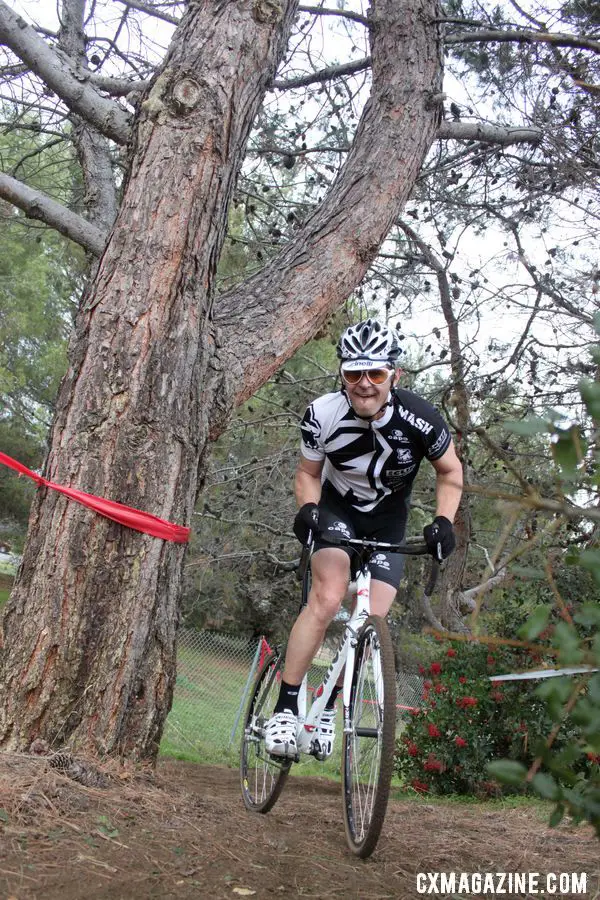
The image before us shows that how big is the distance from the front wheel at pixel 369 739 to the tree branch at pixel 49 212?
305 cm

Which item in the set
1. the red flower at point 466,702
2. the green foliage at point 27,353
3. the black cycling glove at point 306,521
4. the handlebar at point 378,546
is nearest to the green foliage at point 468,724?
the red flower at point 466,702

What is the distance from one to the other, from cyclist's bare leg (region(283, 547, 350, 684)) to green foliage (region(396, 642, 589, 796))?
10.3 ft

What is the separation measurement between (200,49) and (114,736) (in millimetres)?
3273

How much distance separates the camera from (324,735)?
3.97m

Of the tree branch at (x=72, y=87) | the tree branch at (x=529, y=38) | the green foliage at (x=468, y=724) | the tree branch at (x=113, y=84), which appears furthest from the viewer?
the green foliage at (x=468, y=724)

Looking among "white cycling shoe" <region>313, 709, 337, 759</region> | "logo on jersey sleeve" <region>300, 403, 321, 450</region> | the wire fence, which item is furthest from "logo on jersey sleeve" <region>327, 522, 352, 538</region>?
the wire fence

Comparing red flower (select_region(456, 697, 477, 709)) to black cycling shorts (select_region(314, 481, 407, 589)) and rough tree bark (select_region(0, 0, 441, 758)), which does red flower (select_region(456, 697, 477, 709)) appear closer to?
black cycling shorts (select_region(314, 481, 407, 589))

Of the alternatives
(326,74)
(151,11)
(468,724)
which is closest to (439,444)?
(468,724)

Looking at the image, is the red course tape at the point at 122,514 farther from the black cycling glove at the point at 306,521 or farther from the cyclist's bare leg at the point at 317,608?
the cyclist's bare leg at the point at 317,608

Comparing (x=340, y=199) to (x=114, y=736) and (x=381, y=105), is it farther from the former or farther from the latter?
(x=114, y=736)

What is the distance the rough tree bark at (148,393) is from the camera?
11.9ft

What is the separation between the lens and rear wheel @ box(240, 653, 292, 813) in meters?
4.45

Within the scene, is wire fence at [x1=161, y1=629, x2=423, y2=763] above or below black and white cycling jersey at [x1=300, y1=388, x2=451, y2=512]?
below

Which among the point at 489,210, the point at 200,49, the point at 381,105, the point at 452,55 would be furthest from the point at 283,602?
the point at 200,49
